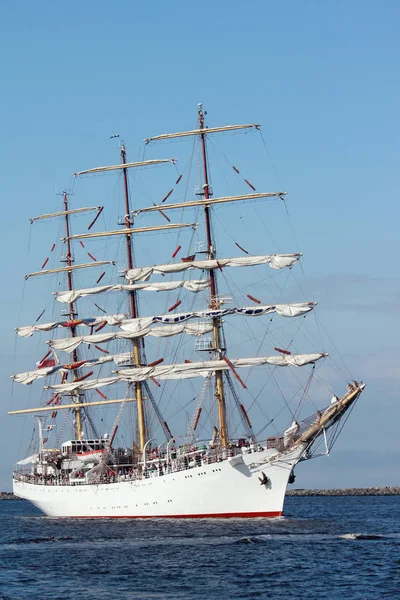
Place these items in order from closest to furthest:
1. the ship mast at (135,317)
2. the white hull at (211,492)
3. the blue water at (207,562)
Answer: the blue water at (207,562) → the white hull at (211,492) → the ship mast at (135,317)

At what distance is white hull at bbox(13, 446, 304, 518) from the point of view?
8512cm

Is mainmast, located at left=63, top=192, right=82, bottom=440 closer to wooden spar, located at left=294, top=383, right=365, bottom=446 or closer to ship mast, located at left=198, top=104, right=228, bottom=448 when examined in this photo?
ship mast, located at left=198, top=104, right=228, bottom=448

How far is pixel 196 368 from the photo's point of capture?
9725cm

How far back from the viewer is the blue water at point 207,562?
53.4m

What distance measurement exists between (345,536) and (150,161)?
48344mm

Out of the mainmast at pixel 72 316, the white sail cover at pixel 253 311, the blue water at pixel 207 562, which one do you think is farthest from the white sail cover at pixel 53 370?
the blue water at pixel 207 562

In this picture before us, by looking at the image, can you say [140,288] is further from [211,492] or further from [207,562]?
[207,562]

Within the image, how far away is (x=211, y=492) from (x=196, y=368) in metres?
13.4

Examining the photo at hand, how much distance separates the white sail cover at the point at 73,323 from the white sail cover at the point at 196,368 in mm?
6151

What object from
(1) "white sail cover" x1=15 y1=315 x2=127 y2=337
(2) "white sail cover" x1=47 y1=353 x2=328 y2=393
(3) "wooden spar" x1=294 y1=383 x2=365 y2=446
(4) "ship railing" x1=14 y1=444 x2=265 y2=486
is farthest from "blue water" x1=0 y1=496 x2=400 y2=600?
(1) "white sail cover" x1=15 y1=315 x2=127 y2=337

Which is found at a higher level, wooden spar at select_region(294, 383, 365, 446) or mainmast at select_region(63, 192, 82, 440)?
mainmast at select_region(63, 192, 82, 440)

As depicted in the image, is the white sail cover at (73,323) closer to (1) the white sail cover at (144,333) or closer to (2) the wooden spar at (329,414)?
(1) the white sail cover at (144,333)

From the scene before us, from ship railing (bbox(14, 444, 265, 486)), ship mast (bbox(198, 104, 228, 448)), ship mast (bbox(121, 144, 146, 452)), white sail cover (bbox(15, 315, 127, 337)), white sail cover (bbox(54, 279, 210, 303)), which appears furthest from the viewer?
white sail cover (bbox(15, 315, 127, 337))

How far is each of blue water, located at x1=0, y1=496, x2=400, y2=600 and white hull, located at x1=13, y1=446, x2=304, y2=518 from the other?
157 cm
